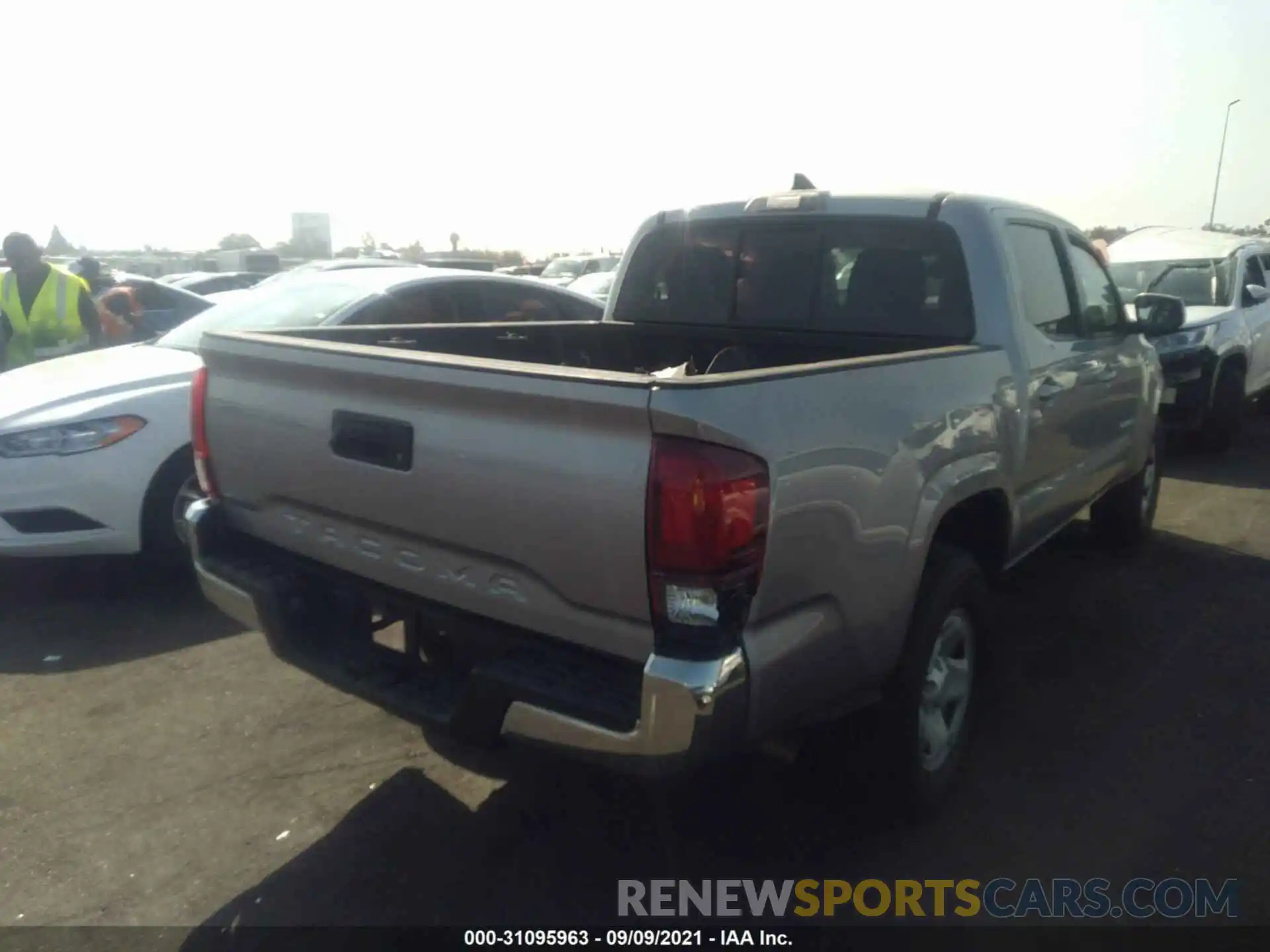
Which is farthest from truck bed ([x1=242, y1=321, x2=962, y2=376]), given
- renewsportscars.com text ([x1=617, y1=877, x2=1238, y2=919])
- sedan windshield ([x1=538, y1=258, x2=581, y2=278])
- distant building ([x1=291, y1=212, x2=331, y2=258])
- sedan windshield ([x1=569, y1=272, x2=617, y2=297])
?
distant building ([x1=291, y1=212, x2=331, y2=258])

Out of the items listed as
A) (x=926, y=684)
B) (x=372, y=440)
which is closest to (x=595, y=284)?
(x=926, y=684)

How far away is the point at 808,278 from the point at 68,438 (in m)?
3.57

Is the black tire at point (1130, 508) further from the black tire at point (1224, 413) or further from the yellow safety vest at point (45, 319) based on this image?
the yellow safety vest at point (45, 319)

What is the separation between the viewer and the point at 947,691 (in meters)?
3.50

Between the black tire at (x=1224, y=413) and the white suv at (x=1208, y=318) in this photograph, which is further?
the black tire at (x=1224, y=413)

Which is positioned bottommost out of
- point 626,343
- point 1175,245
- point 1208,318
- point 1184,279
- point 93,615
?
point 93,615

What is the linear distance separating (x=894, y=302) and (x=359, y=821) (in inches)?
104

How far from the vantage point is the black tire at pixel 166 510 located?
17.4 ft

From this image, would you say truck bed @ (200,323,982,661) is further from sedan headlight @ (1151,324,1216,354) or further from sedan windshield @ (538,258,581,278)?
sedan windshield @ (538,258,581,278)

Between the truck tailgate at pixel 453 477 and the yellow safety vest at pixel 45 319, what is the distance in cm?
479

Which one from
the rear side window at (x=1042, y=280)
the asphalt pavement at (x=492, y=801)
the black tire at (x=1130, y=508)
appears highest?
the rear side window at (x=1042, y=280)

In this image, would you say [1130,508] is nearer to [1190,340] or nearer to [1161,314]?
[1161,314]

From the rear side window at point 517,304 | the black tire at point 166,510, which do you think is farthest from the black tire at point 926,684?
the rear side window at point 517,304

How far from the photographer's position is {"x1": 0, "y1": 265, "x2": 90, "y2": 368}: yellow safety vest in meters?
7.38
